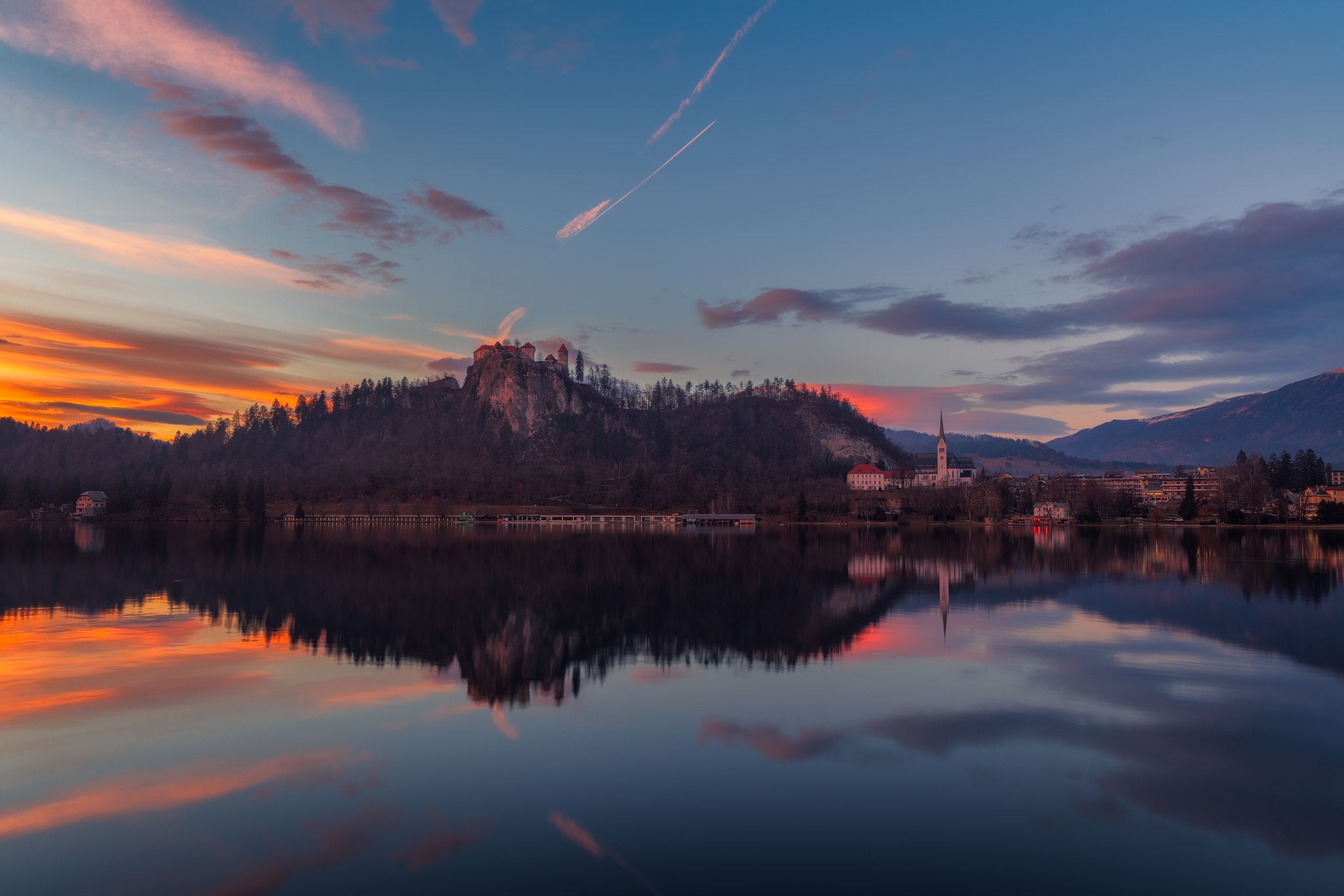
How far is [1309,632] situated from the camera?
96.4ft

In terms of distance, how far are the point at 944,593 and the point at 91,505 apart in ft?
716

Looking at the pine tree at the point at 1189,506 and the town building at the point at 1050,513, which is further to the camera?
the town building at the point at 1050,513

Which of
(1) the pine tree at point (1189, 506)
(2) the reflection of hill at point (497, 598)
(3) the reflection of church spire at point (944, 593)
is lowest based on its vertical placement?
(3) the reflection of church spire at point (944, 593)

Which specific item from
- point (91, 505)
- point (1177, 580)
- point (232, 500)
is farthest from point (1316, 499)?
point (91, 505)

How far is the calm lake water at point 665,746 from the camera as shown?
1066 centimetres

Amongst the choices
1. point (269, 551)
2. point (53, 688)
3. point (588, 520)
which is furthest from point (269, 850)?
point (588, 520)

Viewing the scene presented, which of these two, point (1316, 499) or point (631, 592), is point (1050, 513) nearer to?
point (1316, 499)

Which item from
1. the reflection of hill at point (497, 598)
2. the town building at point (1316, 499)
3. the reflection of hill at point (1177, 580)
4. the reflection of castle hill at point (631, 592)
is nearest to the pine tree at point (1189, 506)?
the town building at point (1316, 499)

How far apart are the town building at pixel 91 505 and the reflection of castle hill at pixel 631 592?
12602cm

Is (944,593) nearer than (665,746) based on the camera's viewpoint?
No

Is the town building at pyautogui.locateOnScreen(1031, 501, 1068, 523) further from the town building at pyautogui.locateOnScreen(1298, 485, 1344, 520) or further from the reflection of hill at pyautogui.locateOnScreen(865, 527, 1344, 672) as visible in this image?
the reflection of hill at pyautogui.locateOnScreen(865, 527, 1344, 672)

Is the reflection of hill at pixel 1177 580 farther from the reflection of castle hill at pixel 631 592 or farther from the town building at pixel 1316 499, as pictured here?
the town building at pixel 1316 499

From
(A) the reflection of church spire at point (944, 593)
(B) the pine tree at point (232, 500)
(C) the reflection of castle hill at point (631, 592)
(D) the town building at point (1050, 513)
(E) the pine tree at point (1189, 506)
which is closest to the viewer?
(C) the reflection of castle hill at point (631, 592)

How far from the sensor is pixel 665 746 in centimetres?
1599
